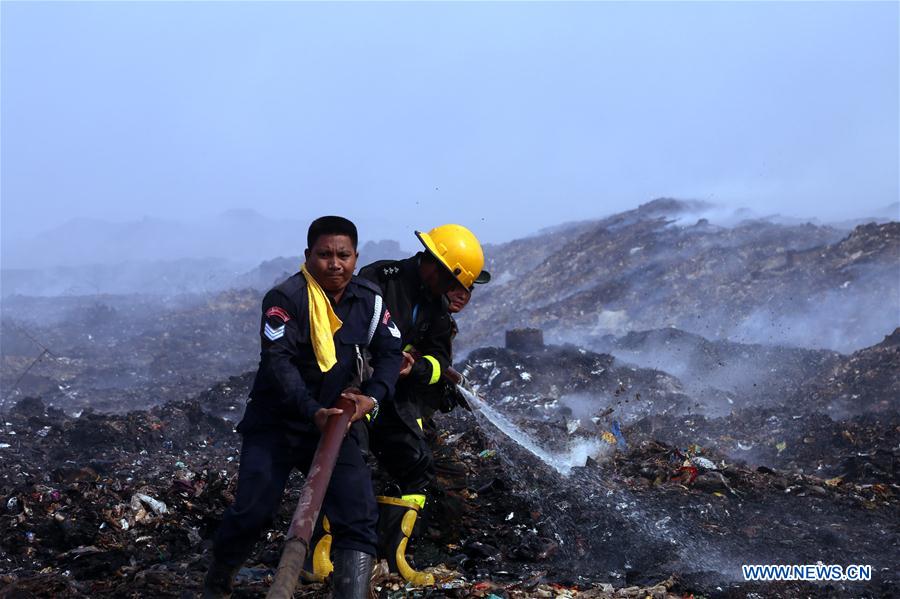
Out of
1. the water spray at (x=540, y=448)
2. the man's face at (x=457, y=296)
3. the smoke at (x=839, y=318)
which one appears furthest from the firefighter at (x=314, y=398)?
the smoke at (x=839, y=318)

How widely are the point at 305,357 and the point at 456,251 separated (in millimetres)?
1604

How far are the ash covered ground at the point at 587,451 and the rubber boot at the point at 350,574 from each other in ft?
2.02

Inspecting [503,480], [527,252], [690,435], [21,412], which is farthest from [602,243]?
[503,480]

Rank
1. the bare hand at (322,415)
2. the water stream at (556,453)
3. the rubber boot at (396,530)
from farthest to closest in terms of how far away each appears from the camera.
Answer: the water stream at (556,453) < the rubber boot at (396,530) < the bare hand at (322,415)

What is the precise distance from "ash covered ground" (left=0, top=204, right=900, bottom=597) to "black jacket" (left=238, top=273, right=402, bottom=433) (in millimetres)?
1085

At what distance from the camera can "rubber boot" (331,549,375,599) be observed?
3428 millimetres

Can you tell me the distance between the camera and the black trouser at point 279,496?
346cm

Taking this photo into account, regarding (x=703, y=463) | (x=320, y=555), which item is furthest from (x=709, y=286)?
(x=320, y=555)

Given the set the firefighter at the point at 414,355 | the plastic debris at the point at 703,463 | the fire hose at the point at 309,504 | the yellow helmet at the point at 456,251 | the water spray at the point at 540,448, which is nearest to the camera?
the fire hose at the point at 309,504

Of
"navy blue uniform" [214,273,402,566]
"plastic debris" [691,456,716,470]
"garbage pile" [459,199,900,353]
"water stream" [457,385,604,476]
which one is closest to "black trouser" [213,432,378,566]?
"navy blue uniform" [214,273,402,566]

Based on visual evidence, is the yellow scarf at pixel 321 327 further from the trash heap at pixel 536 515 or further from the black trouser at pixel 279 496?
the trash heap at pixel 536 515

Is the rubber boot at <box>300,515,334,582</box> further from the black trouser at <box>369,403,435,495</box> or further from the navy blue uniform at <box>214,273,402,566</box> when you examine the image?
the navy blue uniform at <box>214,273,402,566</box>

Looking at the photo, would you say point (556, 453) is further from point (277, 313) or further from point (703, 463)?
point (277, 313)

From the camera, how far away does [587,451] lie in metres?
8.93
